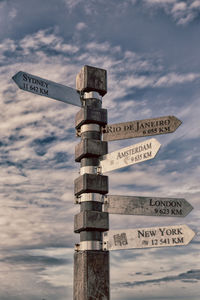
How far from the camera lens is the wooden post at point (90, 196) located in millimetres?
7836

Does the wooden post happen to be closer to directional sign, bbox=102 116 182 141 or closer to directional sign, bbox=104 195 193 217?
directional sign, bbox=102 116 182 141

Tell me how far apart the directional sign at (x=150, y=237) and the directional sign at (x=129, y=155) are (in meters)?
1.31

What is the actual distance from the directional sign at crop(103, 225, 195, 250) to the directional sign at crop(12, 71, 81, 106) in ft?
10.4

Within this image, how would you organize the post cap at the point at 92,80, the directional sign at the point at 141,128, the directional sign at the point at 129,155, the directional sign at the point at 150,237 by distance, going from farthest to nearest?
the post cap at the point at 92,80
the directional sign at the point at 141,128
the directional sign at the point at 129,155
the directional sign at the point at 150,237

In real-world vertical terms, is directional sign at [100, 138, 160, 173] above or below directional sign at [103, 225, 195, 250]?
above

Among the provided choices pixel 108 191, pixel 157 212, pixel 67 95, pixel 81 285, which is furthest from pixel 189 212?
pixel 67 95

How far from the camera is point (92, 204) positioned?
820 centimetres

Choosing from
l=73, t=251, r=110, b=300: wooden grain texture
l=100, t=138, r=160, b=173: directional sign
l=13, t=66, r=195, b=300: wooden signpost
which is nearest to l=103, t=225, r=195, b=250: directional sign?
l=13, t=66, r=195, b=300: wooden signpost

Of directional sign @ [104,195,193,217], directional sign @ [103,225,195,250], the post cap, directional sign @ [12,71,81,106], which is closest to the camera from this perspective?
directional sign @ [103,225,195,250]

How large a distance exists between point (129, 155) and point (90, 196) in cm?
124

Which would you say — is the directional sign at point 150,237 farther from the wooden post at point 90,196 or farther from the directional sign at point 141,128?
the directional sign at point 141,128

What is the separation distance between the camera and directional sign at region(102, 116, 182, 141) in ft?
25.7

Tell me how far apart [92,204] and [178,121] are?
2442mm

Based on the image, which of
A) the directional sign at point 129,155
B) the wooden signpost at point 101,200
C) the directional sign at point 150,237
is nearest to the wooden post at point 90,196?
the wooden signpost at point 101,200
